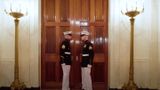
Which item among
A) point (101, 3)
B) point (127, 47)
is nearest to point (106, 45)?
point (127, 47)

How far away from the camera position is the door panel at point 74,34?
7160 millimetres

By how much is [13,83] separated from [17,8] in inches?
76.3

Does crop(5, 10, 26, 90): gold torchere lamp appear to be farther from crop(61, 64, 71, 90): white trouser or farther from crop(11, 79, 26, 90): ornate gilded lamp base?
crop(61, 64, 71, 90): white trouser

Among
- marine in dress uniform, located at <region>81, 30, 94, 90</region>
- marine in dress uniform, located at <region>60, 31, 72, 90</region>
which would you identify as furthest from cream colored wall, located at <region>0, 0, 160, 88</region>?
marine in dress uniform, located at <region>60, 31, 72, 90</region>

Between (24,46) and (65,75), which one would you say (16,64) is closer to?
(24,46)

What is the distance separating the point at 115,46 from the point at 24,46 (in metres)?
2.47

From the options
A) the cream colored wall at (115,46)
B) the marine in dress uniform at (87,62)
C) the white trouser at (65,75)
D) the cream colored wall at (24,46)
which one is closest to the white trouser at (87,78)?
the marine in dress uniform at (87,62)

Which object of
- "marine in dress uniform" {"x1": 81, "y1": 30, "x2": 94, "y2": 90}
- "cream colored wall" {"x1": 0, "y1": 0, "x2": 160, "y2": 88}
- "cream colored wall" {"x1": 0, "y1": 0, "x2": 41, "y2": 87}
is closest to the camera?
"marine in dress uniform" {"x1": 81, "y1": 30, "x2": 94, "y2": 90}

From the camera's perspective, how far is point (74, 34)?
23.6 feet

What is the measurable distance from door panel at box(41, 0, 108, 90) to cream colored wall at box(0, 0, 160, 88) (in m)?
0.23

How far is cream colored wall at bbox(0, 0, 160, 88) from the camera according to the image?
22.6 feet

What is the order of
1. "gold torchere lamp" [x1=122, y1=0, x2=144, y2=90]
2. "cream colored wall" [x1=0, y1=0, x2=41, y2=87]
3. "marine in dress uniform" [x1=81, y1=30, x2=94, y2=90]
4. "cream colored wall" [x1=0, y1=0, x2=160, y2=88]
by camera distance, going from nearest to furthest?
"gold torchere lamp" [x1=122, y1=0, x2=144, y2=90] → "marine in dress uniform" [x1=81, y1=30, x2=94, y2=90] → "cream colored wall" [x1=0, y1=0, x2=160, y2=88] → "cream colored wall" [x1=0, y1=0, x2=41, y2=87]

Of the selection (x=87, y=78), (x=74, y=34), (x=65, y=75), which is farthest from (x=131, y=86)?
(x=74, y=34)

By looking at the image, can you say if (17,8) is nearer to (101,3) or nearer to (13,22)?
(13,22)
